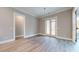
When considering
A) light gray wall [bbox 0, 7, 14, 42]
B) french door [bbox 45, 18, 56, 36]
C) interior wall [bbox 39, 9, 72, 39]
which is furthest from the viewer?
french door [bbox 45, 18, 56, 36]

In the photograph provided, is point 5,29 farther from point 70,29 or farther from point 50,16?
point 50,16

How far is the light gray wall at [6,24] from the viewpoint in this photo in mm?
4859

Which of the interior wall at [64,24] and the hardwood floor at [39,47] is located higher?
the interior wall at [64,24]

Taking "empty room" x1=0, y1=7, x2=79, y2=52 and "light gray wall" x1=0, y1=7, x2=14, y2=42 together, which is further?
"light gray wall" x1=0, y1=7, x2=14, y2=42

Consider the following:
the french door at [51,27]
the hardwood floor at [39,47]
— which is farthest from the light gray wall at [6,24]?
the french door at [51,27]

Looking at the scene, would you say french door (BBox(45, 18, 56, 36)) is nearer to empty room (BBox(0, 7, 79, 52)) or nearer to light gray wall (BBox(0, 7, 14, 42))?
empty room (BBox(0, 7, 79, 52))

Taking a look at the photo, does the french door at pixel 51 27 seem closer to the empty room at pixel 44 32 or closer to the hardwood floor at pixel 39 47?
the empty room at pixel 44 32

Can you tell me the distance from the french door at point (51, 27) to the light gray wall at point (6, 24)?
5136 millimetres

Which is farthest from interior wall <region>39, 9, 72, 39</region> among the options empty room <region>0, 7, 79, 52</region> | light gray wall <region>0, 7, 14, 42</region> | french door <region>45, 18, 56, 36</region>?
light gray wall <region>0, 7, 14, 42</region>

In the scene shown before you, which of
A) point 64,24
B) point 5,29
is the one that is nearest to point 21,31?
point 5,29

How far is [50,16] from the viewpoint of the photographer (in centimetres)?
915

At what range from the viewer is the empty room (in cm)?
396

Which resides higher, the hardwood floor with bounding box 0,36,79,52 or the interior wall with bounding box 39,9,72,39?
the interior wall with bounding box 39,9,72,39
